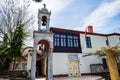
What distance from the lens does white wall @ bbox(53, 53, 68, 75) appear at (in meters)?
14.9

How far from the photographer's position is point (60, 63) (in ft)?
50.1

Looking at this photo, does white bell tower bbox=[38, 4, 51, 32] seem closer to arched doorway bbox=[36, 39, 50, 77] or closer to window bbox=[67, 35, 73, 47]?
arched doorway bbox=[36, 39, 50, 77]

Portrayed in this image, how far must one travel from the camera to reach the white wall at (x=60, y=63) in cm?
1492

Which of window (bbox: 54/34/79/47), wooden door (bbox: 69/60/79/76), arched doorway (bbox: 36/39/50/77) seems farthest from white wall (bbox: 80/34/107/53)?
arched doorway (bbox: 36/39/50/77)

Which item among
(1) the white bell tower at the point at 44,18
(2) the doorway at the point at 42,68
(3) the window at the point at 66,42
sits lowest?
(2) the doorway at the point at 42,68

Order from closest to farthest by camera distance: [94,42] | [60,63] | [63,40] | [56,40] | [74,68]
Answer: [60,63] < [56,40] < [74,68] < [63,40] < [94,42]

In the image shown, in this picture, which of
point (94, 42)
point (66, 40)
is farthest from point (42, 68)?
point (94, 42)

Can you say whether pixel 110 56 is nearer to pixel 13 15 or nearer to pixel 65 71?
pixel 65 71

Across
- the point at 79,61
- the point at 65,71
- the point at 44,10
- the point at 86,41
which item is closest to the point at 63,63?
the point at 65,71

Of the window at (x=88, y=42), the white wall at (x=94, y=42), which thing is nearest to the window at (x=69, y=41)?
the white wall at (x=94, y=42)

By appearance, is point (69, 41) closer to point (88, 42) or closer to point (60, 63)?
point (88, 42)

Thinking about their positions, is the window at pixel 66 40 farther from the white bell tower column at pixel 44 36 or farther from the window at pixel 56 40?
the white bell tower column at pixel 44 36

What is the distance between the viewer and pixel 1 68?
13.7 metres

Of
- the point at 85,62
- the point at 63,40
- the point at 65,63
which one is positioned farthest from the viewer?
the point at 85,62
